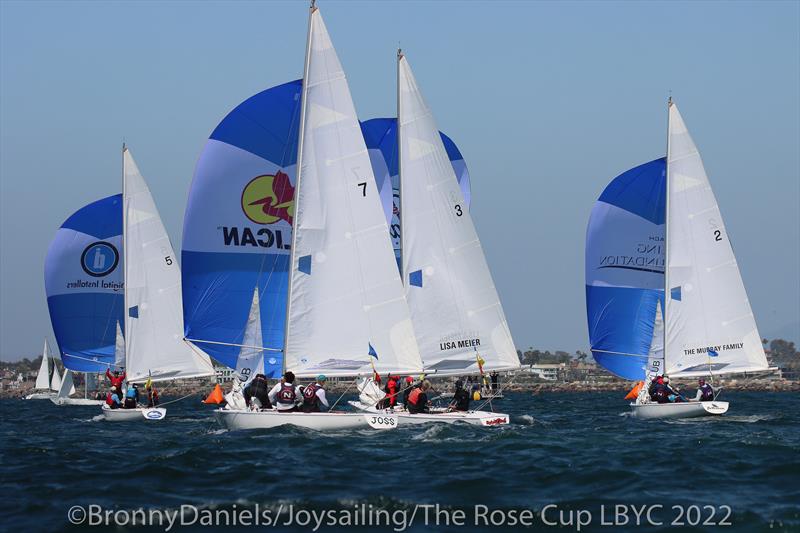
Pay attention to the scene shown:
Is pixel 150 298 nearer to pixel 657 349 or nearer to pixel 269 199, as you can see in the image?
pixel 269 199

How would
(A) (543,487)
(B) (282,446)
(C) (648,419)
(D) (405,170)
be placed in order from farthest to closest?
(C) (648,419) < (D) (405,170) < (B) (282,446) < (A) (543,487)

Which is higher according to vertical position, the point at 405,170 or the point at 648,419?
the point at 405,170

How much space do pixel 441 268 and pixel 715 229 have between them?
11.1 metres

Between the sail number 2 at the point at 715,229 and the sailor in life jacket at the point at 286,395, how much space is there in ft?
57.5

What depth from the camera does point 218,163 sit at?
30.9 m

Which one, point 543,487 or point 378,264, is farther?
point 378,264

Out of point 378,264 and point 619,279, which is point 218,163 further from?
point 619,279

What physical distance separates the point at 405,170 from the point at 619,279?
44.4 feet

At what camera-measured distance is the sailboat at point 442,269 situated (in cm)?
3394

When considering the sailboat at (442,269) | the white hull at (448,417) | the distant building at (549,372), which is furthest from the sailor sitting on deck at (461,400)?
the distant building at (549,372)

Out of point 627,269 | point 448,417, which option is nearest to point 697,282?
point 627,269

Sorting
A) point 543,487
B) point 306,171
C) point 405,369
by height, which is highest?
point 306,171

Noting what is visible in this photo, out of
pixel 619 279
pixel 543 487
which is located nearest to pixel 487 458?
pixel 543 487

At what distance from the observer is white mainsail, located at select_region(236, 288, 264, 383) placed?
3114 cm
